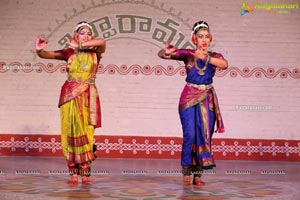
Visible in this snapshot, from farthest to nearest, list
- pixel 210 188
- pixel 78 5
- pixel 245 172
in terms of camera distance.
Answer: pixel 78 5 < pixel 245 172 < pixel 210 188

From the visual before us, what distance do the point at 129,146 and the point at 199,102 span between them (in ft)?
9.42

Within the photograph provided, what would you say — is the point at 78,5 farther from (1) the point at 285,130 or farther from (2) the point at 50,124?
(1) the point at 285,130

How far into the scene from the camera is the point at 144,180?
6469 mm

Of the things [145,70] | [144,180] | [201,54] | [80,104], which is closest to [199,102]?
[201,54]

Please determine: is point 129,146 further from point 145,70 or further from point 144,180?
point 144,180

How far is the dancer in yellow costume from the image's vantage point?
6078 mm

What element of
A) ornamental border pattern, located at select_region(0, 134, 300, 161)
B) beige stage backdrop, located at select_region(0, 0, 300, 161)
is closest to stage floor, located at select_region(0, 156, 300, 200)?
ornamental border pattern, located at select_region(0, 134, 300, 161)

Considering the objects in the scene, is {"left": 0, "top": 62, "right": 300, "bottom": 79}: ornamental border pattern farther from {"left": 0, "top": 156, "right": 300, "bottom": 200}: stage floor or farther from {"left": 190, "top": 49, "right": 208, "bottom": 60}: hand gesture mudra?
{"left": 190, "top": 49, "right": 208, "bottom": 60}: hand gesture mudra

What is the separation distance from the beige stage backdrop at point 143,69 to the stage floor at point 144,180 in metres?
0.39

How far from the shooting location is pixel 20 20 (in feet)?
29.1

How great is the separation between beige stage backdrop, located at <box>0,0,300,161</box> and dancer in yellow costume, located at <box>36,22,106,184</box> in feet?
9.06

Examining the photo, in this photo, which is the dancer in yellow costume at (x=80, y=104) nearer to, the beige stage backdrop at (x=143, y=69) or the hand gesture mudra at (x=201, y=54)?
the hand gesture mudra at (x=201, y=54)

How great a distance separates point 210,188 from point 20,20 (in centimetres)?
395

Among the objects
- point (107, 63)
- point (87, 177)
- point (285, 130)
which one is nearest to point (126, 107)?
point (107, 63)
